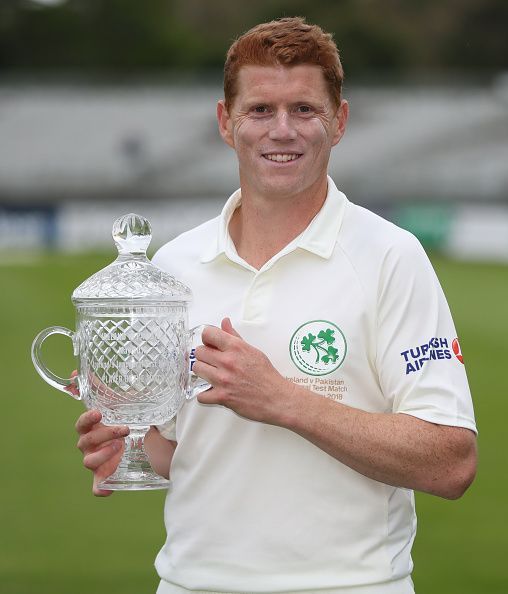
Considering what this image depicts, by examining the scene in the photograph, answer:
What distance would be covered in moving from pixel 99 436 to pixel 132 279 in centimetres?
33

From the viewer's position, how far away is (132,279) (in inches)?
Result: 91.1

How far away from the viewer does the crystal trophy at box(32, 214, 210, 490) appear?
90.5 inches

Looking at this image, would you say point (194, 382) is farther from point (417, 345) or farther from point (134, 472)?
point (417, 345)

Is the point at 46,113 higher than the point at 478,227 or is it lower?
higher

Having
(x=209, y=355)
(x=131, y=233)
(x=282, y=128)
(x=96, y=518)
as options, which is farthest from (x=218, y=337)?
(x=96, y=518)

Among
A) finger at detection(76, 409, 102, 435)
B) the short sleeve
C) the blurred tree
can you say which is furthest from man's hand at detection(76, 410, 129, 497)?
the blurred tree

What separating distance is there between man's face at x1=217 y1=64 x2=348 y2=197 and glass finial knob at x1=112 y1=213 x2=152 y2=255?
238 millimetres

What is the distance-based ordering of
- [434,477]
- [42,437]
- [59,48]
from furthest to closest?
[59,48], [42,437], [434,477]

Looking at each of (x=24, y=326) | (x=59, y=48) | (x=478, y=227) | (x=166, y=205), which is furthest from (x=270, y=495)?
(x=59, y=48)

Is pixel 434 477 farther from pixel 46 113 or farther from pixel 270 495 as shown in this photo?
pixel 46 113

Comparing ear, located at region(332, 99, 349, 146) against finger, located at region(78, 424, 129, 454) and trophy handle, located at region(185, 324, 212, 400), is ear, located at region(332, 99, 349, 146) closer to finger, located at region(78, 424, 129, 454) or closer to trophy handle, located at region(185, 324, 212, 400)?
trophy handle, located at region(185, 324, 212, 400)

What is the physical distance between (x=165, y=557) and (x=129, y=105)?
30.6 m

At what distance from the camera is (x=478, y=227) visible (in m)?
23.2

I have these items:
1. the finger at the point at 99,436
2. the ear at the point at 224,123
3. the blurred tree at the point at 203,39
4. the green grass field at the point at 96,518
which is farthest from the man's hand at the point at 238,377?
the blurred tree at the point at 203,39
